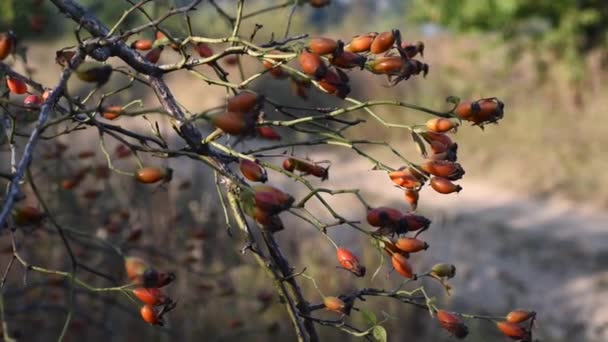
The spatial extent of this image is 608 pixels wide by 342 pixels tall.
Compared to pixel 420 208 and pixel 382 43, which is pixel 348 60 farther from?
pixel 420 208

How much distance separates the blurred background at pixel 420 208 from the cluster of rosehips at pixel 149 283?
99 millimetres

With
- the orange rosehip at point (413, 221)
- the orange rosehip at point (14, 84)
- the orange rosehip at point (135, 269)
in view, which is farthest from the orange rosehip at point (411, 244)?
the orange rosehip at point (14, 84)

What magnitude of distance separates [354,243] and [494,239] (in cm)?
133

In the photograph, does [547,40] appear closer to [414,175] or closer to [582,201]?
[582,201]

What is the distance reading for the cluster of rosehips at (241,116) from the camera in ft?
2.89

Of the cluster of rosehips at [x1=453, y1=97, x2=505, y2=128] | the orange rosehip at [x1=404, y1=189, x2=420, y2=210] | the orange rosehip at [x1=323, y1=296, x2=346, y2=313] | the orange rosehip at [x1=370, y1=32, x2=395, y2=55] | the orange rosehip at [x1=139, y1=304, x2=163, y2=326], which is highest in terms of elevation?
the orange rosehip at [x1=370, y1=32, x2=395, y2=55]

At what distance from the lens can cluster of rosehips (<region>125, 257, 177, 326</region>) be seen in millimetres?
914

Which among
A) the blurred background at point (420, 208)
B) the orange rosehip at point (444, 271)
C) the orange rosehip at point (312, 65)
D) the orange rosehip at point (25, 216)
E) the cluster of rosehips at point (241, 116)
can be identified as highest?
the blurred background at point (420, 208)

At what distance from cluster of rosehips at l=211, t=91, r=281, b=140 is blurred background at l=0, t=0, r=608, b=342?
9.1 inches

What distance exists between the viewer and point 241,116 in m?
0.90

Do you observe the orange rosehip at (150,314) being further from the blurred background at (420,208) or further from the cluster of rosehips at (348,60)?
the cluster of rosehips at (348,60)

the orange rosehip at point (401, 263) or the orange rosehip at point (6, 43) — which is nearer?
the orange rosehip at point (6, 43)

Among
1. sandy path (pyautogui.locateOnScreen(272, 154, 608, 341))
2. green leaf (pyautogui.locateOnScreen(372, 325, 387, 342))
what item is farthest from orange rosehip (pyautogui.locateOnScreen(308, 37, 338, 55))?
sandy path (pyautogui.locateOnScreen(272, 154, 608, 341))

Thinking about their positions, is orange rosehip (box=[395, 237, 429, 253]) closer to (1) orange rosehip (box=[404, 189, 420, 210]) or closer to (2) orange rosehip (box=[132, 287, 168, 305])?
(1) orange rosehip (box=[404, 189, 420, 210])
